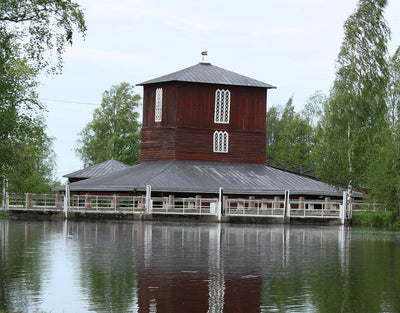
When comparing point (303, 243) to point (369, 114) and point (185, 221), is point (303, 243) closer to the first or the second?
point (185, 221)

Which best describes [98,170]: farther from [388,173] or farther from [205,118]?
[388,173]

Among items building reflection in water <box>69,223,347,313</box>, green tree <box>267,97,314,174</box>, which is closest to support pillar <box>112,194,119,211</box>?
building reflection in water <box>69,223,347,313</box>

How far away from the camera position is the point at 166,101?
237ft

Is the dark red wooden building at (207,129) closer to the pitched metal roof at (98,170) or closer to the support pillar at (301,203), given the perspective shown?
the support pillar at (301,203)

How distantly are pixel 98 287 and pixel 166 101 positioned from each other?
50.4 m

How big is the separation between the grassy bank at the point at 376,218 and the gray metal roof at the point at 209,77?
1523 cm

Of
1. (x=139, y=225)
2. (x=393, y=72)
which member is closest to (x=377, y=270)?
(x=139, y=225)

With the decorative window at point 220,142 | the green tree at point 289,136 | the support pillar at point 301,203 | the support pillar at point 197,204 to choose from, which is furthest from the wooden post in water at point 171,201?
the green tree at point 289,136

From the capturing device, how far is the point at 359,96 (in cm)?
6688

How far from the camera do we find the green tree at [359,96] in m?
66.5

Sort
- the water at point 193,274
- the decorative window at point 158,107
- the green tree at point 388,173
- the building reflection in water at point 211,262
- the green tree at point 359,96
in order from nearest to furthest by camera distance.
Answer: the water at point 193,274 < the building reflection in water at point 211,262 < the green tree at point 388,173 < the green tree at point 359,96 < the decorative window at point 158,107

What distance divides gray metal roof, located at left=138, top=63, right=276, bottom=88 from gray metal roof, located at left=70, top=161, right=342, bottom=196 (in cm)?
625

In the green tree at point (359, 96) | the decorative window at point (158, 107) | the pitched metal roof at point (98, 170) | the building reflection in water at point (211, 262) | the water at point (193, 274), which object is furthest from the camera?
the pitched metal roof at point (98, 170)

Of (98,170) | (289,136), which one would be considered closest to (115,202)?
(98,170)
